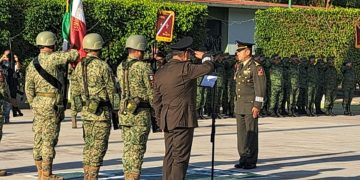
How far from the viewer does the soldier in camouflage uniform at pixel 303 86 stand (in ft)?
88.2

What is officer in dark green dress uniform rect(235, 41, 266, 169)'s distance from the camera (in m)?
13.7

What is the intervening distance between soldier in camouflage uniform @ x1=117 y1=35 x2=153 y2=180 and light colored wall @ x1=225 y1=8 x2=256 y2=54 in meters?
28.6

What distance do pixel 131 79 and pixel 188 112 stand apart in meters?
0.94

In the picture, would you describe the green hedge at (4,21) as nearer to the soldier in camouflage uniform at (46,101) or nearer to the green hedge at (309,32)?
the green hedge at (309,32)

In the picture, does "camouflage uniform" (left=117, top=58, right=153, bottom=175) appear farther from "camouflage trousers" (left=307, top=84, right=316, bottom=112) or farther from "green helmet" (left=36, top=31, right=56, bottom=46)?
"camouflage trousers" (left=307, top=84, right=316, bottom=112)

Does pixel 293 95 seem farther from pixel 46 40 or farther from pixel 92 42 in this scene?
pixel 92 42

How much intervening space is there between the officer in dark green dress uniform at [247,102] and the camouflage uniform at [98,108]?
3.43 meters

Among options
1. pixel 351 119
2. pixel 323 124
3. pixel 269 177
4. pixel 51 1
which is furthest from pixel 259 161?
pixel 51 1

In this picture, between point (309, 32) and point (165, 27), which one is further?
point (309, 32)

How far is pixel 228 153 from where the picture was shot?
15.7 metres

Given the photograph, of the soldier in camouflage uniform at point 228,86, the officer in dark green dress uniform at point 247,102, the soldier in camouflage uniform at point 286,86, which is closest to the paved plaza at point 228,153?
the officer in dark green dress uniform at point 247,102

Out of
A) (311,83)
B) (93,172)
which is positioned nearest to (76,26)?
(93,172)

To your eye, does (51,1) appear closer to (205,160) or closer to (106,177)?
(205,160)

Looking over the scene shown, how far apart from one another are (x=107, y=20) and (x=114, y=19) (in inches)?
10.3
